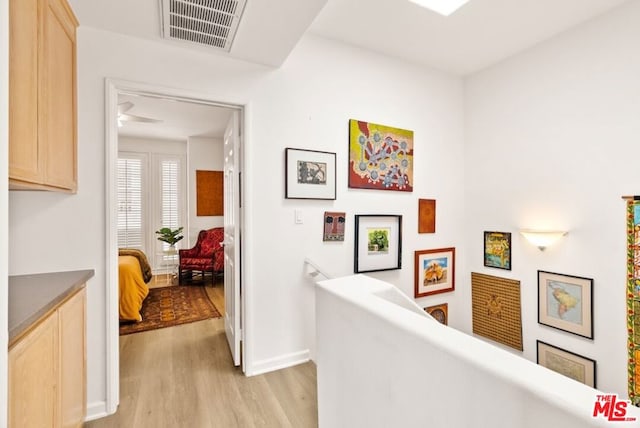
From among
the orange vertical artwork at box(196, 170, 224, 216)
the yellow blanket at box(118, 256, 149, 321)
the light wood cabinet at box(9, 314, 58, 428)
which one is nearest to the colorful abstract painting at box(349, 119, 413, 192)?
the light wood cabinet at box(9, 314, 58, 428)

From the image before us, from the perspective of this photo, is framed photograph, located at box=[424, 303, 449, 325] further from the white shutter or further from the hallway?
the white shutter

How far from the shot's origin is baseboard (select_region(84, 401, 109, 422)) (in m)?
1.87

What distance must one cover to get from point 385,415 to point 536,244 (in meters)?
2.40

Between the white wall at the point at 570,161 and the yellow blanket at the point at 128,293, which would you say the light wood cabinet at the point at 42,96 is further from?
the white wall at the point at 570,161

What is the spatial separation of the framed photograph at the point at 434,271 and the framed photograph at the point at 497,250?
0.33 metres

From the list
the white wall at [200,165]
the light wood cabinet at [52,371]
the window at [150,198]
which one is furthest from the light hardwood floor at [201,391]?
the window at [150,198]

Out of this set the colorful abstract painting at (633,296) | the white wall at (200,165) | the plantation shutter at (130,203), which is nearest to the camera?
the colorful abstract painting at (633,296)

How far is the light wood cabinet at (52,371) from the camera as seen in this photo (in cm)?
102

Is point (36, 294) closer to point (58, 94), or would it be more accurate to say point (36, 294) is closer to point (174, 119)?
point (58, 94)

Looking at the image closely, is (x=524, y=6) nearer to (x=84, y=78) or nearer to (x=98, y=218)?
(x=84, y=78)

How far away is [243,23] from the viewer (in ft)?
6.04

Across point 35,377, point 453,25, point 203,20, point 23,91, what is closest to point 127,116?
point 203,20

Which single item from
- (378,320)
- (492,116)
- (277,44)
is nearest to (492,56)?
(492,116)

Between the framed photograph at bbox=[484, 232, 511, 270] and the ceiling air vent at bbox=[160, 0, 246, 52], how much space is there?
9.72 ft
